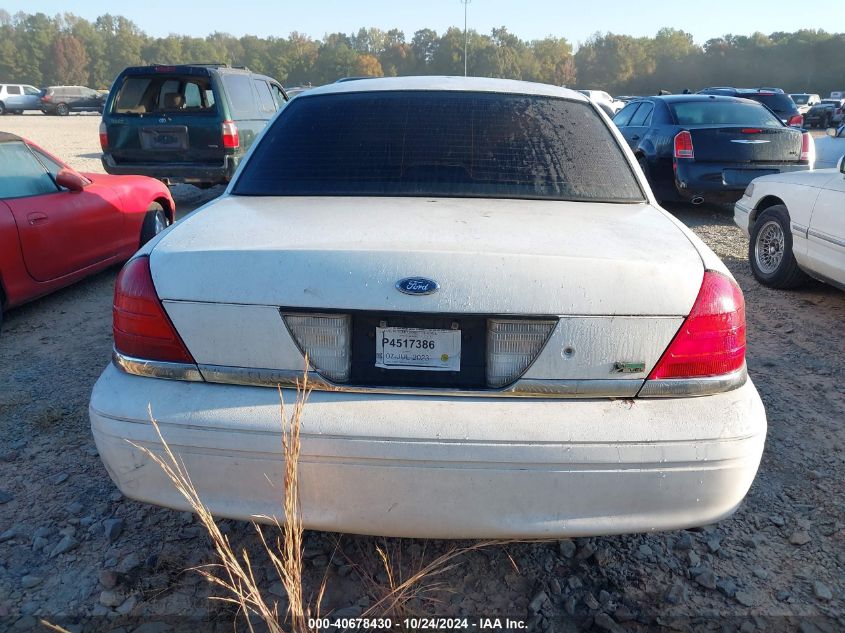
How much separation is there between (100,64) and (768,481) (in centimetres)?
11651

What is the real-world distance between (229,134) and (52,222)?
172 inches

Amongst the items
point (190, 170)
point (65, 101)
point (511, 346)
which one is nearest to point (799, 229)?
point (511, 346)

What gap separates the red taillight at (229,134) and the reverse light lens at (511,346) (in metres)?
7.99

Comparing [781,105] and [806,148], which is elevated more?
[781,105]

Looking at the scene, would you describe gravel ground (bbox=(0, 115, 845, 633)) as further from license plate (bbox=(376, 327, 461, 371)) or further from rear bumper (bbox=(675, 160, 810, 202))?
rear bumper (bbox=(675, 160, 810, 202))

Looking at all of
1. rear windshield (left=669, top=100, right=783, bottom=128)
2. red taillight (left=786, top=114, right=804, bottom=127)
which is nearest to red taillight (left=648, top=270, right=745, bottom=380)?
rear windshield (left=669, top=100, right=783, bottom=128)

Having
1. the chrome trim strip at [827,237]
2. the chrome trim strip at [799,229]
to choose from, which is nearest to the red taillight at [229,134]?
the chrome trim strip at [799,229]

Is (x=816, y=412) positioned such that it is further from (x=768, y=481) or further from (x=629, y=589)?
(x=629, y=589)

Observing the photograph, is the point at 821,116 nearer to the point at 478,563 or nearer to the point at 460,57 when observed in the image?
the point at 478,563

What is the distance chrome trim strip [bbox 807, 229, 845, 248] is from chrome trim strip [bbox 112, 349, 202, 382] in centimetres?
455

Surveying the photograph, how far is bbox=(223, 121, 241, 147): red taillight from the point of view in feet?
29.5

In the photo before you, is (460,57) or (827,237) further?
(460,57)

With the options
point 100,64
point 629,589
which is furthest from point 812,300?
point 100,64

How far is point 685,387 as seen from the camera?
77.6 inches
